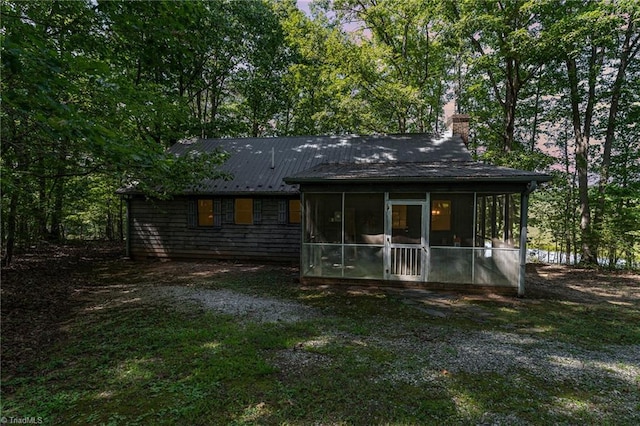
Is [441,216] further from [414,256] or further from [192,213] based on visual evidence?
[192,213]

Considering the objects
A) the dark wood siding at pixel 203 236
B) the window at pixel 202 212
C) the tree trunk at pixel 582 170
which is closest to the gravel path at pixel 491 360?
the dark wood siding at pixel 203 236

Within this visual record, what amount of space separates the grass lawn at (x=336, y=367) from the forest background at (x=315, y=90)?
2.69m

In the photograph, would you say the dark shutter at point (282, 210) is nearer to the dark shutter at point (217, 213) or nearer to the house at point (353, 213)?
the house at point (353, 213)

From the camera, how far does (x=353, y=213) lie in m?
11.4

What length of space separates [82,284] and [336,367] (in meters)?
7.37

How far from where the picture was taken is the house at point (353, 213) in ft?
24.6

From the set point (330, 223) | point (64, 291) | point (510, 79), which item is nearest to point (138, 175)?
point (64, 291)

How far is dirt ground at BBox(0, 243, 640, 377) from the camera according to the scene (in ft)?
15.4

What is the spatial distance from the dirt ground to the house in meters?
0.85

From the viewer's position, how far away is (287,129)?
70.3ft

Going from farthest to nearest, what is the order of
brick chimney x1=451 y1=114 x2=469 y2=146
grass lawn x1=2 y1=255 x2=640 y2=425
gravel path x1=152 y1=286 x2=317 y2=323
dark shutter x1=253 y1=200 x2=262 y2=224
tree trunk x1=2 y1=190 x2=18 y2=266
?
brick chimney x1=451 y1=114 x2=469 y2=146, dark shutter x1=253 y1=200 x2=262 y2=224, tree trunk x1=2 y1=190 x2=18 y2=266, gravel path x1=152 y1=286 x2=317 y2=323, grass lawn x1=2 y1=255 x2=640 y2=425

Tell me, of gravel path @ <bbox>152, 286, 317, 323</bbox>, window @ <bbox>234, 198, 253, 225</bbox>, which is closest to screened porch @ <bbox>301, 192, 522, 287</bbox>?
gravel path @ <bbox>152, 286, 317, 323</bbox>

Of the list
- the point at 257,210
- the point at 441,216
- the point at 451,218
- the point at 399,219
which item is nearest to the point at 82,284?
the point at 257,210

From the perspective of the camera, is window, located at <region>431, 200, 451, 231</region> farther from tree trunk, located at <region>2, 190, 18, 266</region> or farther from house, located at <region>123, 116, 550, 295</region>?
tree trunk, located at <region>2, 190, 18, 266</region>
